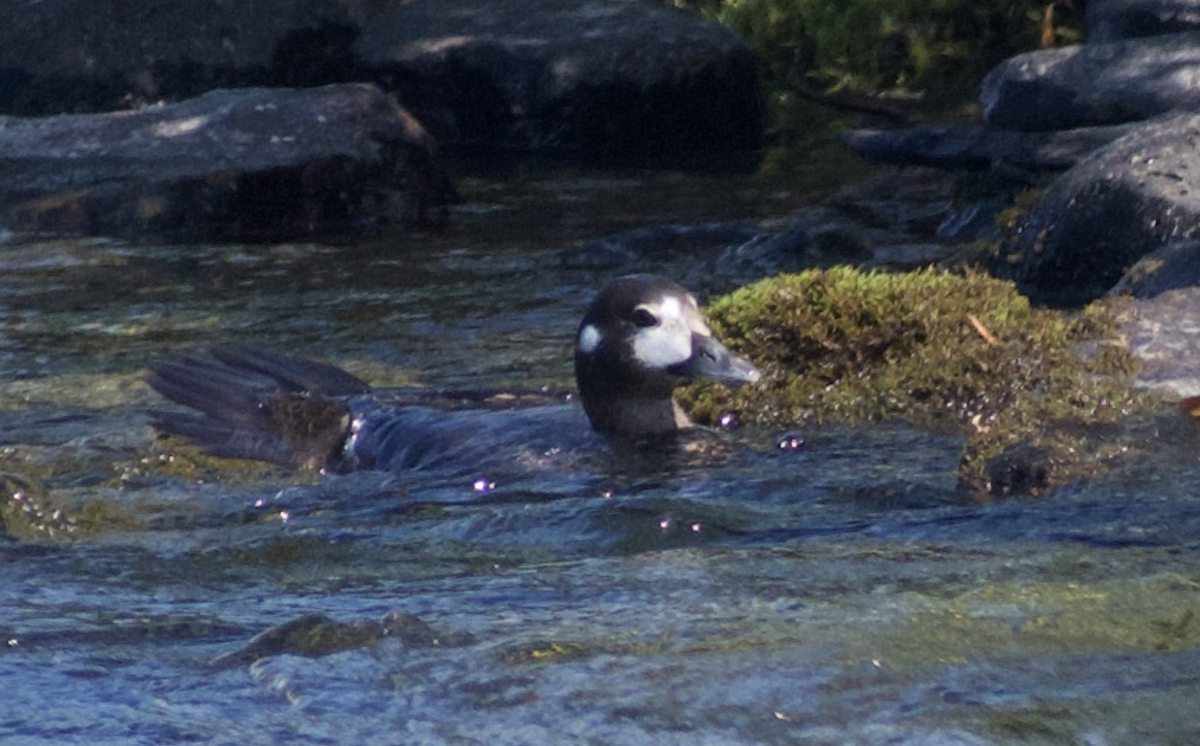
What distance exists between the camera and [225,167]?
11.2 metres

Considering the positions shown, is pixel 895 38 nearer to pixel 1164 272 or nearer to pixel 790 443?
pixel 1164 272

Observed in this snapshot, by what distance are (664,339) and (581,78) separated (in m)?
8.36

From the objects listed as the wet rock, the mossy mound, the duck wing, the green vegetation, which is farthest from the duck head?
the green vegetation

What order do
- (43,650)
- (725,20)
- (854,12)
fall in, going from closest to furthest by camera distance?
1. (43,650)
2. (854,12)
3. (725,20)

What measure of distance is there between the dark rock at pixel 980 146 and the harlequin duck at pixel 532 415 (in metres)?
3.99

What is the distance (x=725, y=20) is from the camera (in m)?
16.4

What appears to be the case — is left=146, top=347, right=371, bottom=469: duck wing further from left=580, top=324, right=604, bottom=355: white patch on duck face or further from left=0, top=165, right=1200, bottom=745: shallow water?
left=580, top=324, right=604, bottom=355: white patch on duck face

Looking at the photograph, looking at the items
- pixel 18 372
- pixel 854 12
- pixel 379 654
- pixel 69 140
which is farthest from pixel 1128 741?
pixel 854 12

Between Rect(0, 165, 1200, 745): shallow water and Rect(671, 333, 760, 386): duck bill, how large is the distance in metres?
0.21

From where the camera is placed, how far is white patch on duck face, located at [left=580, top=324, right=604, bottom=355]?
19.7 ft

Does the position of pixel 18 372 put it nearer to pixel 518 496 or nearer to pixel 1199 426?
pixel 518 496

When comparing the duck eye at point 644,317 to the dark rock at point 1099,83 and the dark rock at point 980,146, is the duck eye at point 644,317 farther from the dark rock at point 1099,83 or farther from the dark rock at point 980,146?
the dark rock at point 1099,83

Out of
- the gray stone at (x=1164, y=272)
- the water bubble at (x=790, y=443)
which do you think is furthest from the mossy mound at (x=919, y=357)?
the gray stone at (x=1164, y=272)

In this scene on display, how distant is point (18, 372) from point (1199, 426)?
442 centimetres
